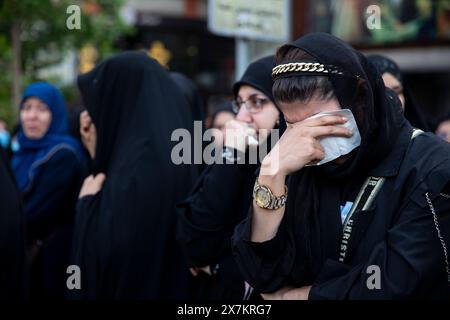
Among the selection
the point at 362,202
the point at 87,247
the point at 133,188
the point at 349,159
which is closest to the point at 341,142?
the point at 349,159

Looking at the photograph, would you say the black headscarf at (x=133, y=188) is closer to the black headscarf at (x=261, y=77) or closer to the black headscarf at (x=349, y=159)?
the black headscarf at (x=261, y=77)

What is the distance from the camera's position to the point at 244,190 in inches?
106

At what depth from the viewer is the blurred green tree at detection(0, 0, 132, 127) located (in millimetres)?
6820

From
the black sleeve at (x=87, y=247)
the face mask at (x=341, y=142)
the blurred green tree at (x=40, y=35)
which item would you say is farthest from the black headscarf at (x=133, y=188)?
the blurred green tree at (x=40, y=35)

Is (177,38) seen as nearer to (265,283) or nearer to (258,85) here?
(258,85)

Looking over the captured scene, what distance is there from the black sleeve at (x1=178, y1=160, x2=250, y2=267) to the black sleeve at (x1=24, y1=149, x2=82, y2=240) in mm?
1380

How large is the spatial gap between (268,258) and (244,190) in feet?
2.84

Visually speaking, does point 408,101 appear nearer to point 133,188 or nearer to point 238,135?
point 238,135

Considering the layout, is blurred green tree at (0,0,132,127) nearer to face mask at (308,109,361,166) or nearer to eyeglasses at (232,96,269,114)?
eyeglasses at (232,96,269,114)

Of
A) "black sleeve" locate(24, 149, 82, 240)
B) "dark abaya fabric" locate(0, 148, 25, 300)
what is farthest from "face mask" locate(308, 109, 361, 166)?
"black sleeve" locate(24, 149, 82, 240)

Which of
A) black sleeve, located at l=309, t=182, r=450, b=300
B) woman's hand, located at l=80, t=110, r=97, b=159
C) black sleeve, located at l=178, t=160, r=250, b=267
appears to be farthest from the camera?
woman's hand, located at l=80, t=110, r=97, b=159

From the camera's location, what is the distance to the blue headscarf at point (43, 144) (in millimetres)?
3978

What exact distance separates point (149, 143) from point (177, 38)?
13212 millimetres

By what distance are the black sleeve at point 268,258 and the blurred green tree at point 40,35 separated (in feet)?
16.7
